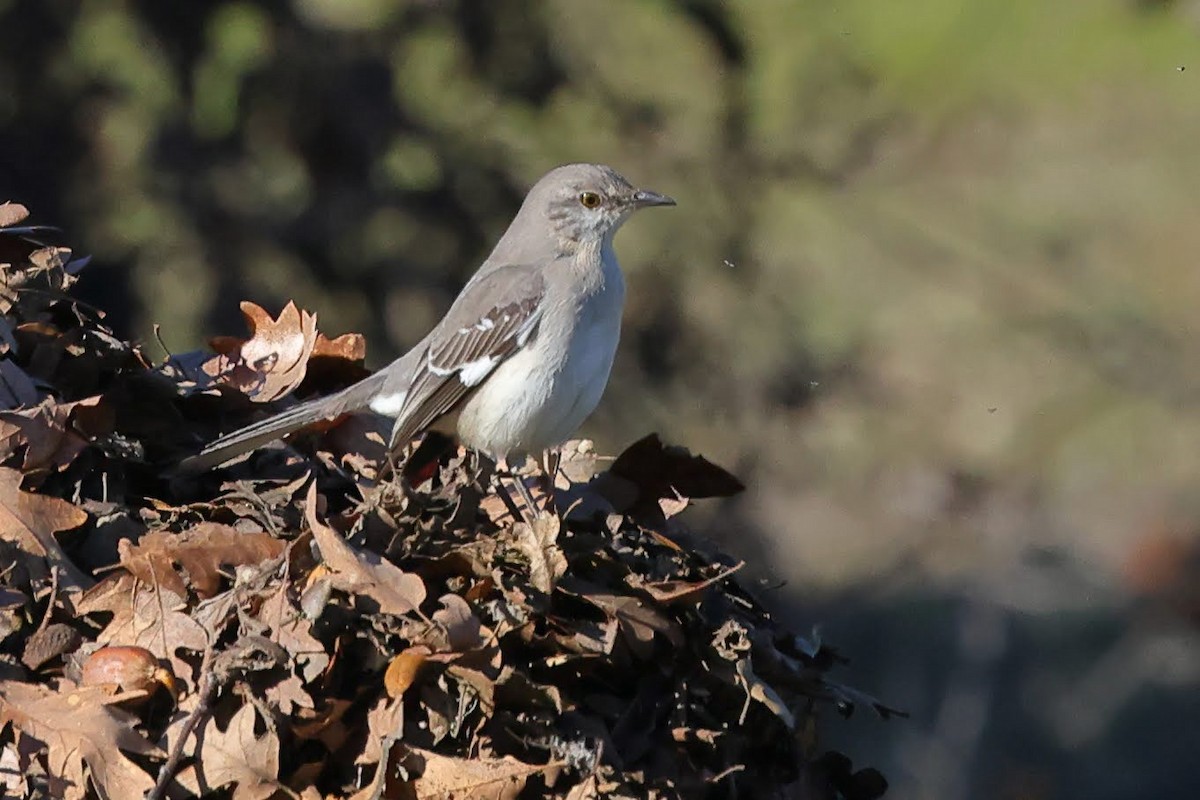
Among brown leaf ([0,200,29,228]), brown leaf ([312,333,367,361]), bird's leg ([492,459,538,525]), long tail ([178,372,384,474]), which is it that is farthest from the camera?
brown leaf ([312,333,367,361])

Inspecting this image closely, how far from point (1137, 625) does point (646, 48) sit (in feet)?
14.0

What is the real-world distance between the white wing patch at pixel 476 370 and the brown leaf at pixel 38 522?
1.78 m

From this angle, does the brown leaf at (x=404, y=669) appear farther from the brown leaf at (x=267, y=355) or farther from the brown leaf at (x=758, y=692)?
the brown leaf at (x=267, y=355)

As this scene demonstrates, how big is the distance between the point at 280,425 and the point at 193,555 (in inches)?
28.6

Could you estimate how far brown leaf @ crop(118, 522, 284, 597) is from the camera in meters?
3.37

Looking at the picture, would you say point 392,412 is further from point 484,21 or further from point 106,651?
point 484,21

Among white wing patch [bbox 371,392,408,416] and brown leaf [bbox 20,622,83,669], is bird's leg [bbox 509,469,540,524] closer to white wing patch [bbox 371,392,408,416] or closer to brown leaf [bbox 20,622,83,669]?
white wing patch [bbox 371,392,408,416]

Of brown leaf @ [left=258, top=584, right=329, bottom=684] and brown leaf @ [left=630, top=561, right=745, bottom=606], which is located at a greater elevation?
brown leaf @ [left=630, top=561, right=745, bottom=606]

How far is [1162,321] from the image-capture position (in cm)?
1002

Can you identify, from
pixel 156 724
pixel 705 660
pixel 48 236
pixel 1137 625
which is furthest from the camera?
pixel 1137 625

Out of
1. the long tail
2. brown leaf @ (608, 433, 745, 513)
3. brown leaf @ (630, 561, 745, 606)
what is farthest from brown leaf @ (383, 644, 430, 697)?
brown leaf @ (608, 433, 745, 513)

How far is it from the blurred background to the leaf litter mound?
451cm

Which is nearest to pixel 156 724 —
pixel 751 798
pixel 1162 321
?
pixel 751 798

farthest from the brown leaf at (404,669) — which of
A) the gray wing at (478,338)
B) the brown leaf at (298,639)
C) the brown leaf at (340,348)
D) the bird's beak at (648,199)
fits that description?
the bird's beak at (648,199)
